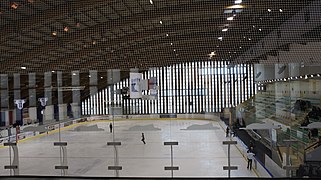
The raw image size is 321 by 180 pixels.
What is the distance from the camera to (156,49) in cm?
689

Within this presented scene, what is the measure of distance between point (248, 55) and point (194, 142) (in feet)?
9.14

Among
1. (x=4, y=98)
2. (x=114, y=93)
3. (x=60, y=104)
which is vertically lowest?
(x=60, y=104)

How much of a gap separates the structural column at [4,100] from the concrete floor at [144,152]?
0.83 m

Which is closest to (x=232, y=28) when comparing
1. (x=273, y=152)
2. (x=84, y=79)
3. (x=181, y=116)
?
(x=181, y=116)

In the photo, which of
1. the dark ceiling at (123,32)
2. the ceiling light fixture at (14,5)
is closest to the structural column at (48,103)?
the dark ceiling at (123,32)

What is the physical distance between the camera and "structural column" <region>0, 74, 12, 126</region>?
23.0 feet

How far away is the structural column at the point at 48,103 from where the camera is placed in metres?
6.82

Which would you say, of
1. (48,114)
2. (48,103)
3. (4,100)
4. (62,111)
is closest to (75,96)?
(62,111)

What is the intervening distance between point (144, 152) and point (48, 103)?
10.9ft

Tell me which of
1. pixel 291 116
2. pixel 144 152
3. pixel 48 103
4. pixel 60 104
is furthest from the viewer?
pixel 144 152

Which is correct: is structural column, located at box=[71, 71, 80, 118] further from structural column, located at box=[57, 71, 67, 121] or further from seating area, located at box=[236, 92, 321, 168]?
seating area, located at box=[236, 92, 321, 168]

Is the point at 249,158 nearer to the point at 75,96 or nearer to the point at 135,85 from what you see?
the point at 135,85

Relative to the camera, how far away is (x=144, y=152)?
9.38 metres

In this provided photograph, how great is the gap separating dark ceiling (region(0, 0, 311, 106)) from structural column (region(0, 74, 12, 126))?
0.22m
